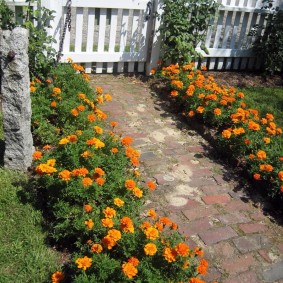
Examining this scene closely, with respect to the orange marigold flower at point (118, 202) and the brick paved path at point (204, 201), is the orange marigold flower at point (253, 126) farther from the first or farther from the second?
the orange marigold flower at point (118, 202)

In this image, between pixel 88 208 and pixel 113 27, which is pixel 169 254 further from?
pixel 113 27

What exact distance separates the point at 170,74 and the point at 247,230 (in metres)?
3.12

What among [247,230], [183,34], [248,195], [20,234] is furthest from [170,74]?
[20,234]

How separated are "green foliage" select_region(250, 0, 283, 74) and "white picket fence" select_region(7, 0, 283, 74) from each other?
0.15 metres

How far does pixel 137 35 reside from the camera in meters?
6.71

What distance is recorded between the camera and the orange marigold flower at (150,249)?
2.79m

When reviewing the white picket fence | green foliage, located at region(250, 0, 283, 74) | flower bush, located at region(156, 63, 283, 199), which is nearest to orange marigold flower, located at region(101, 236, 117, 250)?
flower bush, located at region(156, 63, 283, 199)

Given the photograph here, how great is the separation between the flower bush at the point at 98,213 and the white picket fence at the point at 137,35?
1991mm

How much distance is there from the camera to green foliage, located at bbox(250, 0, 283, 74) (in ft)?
23.5

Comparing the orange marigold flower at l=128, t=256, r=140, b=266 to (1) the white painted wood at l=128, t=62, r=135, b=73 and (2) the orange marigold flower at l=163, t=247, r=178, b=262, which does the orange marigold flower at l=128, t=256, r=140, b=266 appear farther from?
(1) the white painted wood at l=128, t=62, r=135, b=73

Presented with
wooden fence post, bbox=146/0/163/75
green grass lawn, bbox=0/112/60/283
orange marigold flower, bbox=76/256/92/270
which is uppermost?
wooden fence post, bbox=146/0/163/75

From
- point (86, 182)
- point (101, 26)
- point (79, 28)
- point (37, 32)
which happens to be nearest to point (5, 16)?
point (37, 32)

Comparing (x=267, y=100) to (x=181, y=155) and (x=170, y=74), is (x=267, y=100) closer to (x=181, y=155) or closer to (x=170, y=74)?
(x=170, y=74)

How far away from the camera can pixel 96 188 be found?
342 centimetres
